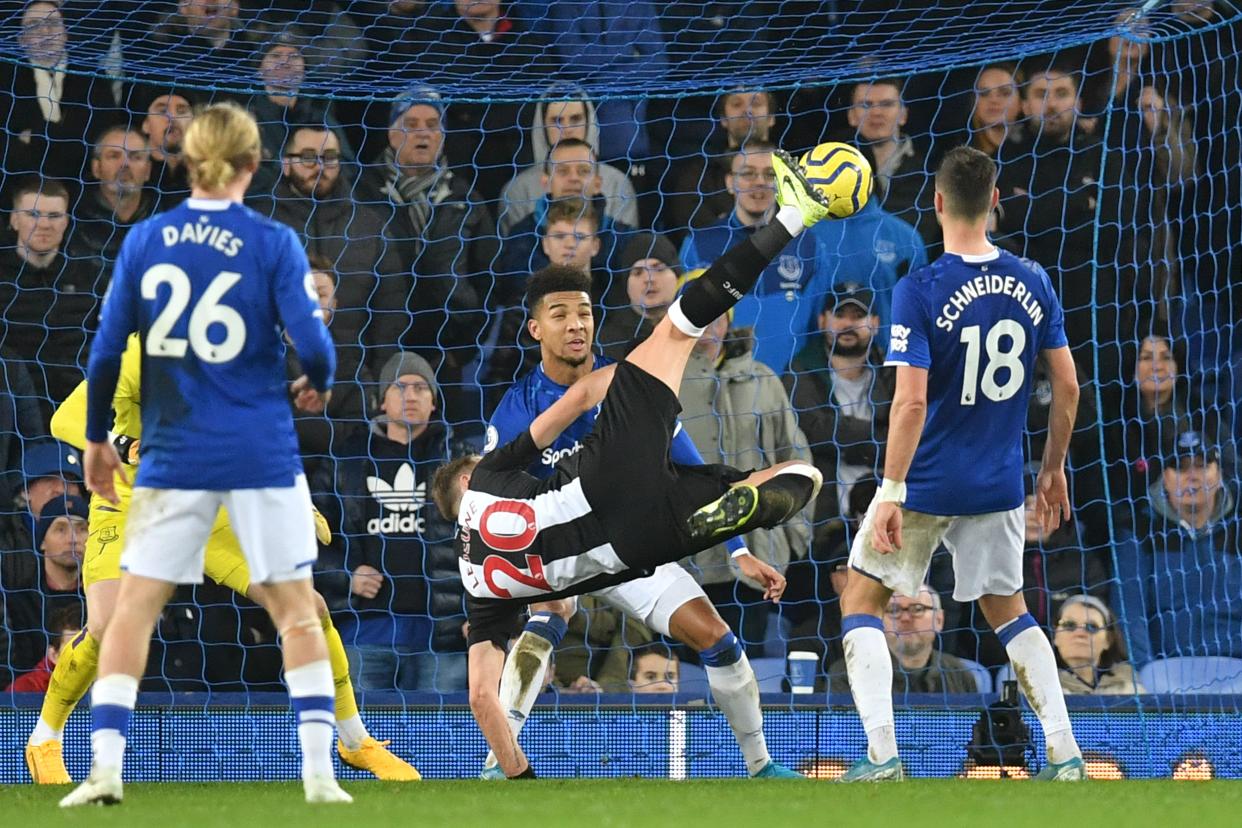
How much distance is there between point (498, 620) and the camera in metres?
5.89

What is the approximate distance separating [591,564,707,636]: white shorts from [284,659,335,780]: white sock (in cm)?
172

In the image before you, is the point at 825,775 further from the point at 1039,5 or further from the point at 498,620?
the point at 1039,5

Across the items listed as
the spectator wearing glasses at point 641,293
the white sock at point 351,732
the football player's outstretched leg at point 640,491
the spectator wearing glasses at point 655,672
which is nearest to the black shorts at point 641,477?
the football player's outstretched leg at point 640,491

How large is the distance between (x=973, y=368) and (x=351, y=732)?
255 cm

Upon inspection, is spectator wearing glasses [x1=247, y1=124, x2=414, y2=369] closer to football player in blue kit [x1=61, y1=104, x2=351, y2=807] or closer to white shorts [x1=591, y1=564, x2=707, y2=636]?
white shorts [x1=591, y1=564, x2=707, y2=636]

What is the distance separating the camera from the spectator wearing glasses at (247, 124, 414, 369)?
860 centimetres

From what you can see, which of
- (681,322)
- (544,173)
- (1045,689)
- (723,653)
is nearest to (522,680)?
(723,653)

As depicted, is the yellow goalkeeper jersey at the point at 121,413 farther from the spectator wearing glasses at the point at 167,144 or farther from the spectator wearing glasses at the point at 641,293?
the spectator wearing glasses at the point at 641,293

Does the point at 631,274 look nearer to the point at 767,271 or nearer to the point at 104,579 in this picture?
the point at 767,271

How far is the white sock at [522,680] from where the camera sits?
6.29m

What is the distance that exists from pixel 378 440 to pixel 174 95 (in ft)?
7.31

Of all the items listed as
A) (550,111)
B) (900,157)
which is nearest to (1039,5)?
(900,157)

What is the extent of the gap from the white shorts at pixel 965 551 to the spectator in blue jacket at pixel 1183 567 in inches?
107

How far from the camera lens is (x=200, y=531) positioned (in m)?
4.36
